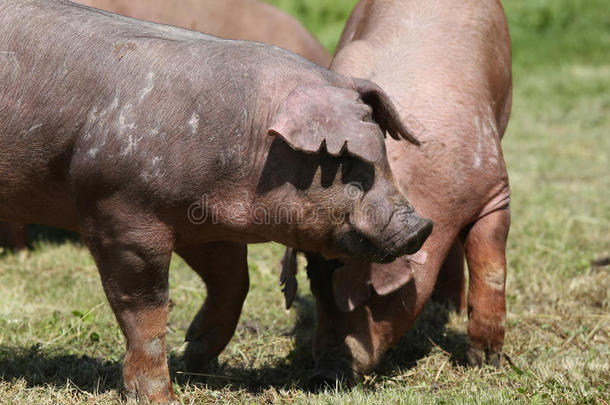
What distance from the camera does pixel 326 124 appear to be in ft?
12.1

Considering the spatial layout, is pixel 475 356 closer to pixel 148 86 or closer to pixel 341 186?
pixel 341 186

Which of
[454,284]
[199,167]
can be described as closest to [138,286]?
[199,167]

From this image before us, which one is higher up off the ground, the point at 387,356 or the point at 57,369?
the point at 387,356

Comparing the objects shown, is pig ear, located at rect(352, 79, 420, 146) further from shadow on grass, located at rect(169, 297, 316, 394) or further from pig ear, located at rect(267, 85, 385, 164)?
shadow on grass, located at rect(169, 297, 316, 394)

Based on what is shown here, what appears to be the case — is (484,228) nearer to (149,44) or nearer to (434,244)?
(434,244)

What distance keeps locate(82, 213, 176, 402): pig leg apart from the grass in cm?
23

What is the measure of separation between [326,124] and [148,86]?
811mm

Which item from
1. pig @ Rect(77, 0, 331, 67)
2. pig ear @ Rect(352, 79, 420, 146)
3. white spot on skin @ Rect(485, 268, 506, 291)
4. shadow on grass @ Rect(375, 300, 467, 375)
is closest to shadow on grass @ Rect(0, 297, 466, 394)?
shadow on grass @ Rect(375, 300, 467, 375)

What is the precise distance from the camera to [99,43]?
3.98m

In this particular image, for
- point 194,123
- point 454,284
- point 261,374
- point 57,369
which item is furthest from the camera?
point 454,284

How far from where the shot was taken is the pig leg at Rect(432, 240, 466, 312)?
6.12m

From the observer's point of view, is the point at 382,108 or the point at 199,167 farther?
the point at 382,108

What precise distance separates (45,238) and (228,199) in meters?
4.19

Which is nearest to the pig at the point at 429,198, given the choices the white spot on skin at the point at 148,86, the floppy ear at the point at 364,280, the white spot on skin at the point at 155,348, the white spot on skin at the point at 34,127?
the floppy ear at the point at 364,280
